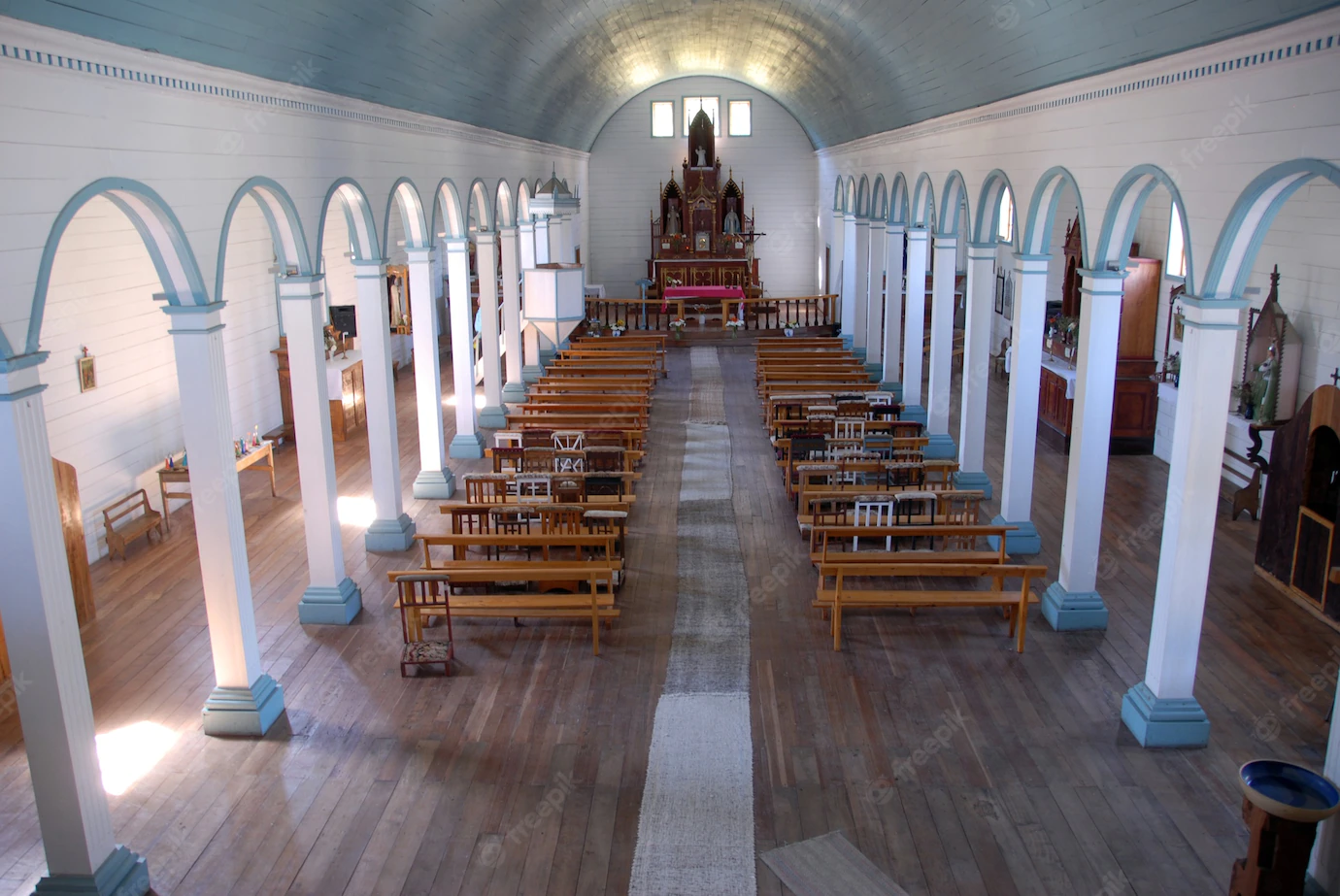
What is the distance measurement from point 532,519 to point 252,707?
438 cm

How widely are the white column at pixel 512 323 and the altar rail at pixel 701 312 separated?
6.63 meters

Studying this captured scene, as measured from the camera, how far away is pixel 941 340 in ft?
50.9

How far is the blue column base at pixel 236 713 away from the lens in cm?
841

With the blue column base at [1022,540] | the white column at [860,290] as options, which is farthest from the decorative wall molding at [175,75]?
the white column at [860,290]

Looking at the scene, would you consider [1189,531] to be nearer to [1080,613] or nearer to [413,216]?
[1080,613]

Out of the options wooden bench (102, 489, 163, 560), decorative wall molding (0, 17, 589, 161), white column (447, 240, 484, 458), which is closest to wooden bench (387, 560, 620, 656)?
decorative wall molding (0, 17, 589, 161)

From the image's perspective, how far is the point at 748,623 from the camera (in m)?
10.4

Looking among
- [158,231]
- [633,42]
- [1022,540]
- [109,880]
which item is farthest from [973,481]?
[633,42]

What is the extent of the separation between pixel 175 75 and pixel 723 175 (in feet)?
89.6

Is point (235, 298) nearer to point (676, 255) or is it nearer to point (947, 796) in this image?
point (947, 796)

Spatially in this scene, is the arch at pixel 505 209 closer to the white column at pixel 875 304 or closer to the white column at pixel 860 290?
the white column at pixel 875 304

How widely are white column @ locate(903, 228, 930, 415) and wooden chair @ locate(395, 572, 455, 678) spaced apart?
10.1 m

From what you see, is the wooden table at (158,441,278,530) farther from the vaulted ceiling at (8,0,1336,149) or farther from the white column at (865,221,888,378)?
the white column at (865,221,888,378)

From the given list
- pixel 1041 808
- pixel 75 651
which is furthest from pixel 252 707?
pixel 1041 808
